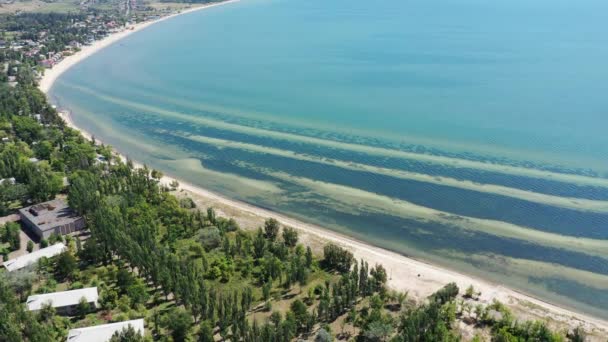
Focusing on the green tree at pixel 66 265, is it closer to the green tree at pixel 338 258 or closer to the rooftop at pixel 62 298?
the rooftop at pixel 62 298

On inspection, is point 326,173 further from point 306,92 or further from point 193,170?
point 306,92

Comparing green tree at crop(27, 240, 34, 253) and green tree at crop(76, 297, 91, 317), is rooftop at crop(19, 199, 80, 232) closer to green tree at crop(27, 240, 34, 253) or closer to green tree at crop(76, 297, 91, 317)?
green tree at crop(27, 240, 34, 253)

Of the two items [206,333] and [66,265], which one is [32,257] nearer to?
[66,265]

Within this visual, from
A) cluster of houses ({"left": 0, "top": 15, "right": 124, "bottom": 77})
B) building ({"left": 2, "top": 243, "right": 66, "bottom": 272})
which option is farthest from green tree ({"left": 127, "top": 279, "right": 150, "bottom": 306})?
cluster of houses ({"left": 0, "top": 15, "right": 124, "bottom": 77})

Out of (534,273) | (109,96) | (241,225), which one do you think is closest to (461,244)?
(534,273)

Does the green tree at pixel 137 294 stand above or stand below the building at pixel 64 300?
above

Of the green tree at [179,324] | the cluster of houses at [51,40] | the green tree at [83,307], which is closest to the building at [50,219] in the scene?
the green tree at [83,307]

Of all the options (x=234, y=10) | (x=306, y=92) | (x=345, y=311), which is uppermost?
(x=234, y=10)
